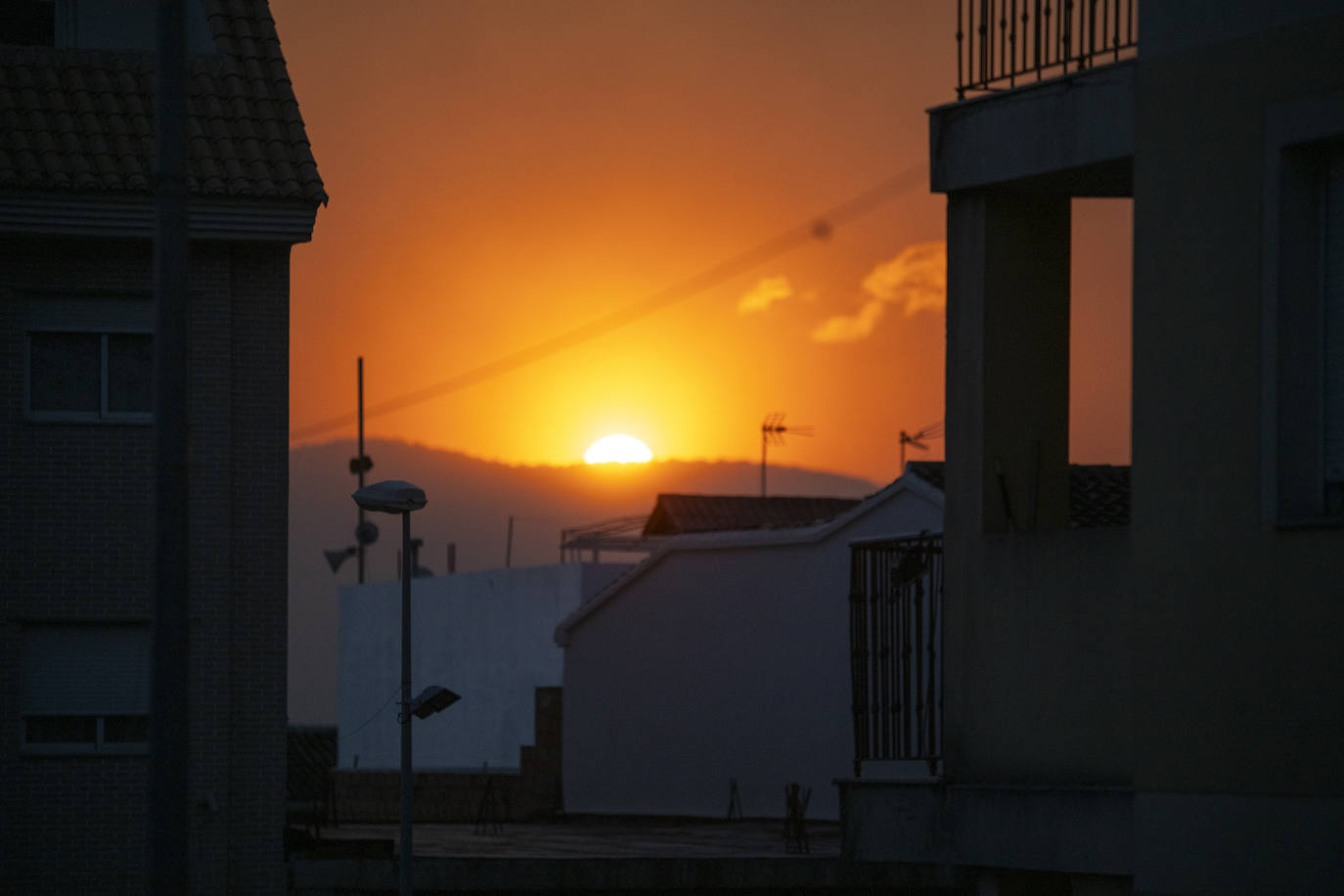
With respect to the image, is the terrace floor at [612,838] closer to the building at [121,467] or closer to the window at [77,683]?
the building at [121,467]

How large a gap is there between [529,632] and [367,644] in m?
8.38

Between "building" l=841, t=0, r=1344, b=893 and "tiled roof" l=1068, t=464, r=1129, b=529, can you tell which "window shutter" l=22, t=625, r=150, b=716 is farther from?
"tiled roof" l=1068, t=464, r=1129, b=529

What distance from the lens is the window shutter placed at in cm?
1927

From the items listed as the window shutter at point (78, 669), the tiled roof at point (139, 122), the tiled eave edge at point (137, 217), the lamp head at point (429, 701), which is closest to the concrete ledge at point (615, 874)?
the lamp head at point (429, 701)

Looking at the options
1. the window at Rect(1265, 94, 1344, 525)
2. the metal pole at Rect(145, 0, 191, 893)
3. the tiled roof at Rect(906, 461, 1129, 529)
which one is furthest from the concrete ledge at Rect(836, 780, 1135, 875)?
the tiled roof at Rect(906, 461, 1129, 529)

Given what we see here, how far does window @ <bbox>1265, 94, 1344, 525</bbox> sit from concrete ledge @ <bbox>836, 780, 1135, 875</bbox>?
2224 millimetres

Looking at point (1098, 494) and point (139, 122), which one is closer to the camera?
point (139, 122)

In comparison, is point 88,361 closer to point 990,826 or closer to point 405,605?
point 405,605

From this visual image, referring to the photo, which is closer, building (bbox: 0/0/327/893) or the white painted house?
building (bbox: 0/0/327/893)

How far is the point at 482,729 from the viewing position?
42625 mm

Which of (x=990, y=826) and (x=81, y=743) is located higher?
(x=990, y=826)

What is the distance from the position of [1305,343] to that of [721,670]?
83.4ft

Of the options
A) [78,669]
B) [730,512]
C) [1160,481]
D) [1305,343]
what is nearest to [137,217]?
[78,669]

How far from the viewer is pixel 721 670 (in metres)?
34.9
